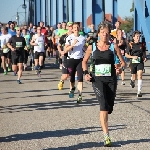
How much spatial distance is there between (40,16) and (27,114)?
50795mm

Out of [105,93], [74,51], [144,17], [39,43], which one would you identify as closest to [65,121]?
[105,93]

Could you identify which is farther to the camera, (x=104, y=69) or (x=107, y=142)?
(x=104, y=69)

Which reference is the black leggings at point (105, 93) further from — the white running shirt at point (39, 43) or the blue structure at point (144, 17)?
the white running shirt at point (39, 43)

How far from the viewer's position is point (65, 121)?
373 inches

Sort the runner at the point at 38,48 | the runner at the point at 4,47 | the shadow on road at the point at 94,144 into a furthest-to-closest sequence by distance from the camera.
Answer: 1. the runner at the point at 4,47
2. the runner at the point at 38,48
3. the shadow on road at the point at 94,144

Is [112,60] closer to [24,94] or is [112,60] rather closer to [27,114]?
[27,114]

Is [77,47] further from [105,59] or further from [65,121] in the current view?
A: [105,59]

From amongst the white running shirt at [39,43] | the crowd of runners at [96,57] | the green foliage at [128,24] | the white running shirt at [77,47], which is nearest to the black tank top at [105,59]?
the crowd of runners at [96,57]

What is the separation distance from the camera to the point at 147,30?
1848cm

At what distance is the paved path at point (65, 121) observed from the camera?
24.8 ft

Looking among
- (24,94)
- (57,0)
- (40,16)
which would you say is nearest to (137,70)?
(24,94)

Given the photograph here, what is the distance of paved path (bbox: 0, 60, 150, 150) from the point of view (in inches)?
298

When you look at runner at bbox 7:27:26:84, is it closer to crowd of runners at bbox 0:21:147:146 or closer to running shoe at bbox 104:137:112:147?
crowd of runners at bbox 0:21:147:146

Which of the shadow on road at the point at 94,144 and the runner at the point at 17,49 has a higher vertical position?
the runner at the point at 17,49
